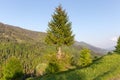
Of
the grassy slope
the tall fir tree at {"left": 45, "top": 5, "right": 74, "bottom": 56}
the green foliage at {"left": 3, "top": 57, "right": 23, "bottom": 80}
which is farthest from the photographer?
the green foliage at {"left": 3, "top": 57, "right": 23, "bottom": 80}

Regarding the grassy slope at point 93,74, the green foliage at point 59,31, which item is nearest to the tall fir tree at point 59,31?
the green foliage at point 59,31

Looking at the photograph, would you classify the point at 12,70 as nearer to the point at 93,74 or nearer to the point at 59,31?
the point at 59,31

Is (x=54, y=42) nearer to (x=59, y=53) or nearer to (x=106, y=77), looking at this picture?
(x=59, y=53)

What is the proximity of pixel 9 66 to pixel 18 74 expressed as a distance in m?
4.10

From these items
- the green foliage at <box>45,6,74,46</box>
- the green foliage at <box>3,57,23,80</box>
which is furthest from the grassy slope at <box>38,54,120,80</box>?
the green foliage at <box>3,57,23,80</box>

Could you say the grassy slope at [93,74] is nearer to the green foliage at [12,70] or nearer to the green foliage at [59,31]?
the green foliage at [59,31]

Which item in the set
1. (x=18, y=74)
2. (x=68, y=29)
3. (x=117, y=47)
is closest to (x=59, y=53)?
(x=68, y=29)

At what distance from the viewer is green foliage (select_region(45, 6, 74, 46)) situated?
51969 millimetres

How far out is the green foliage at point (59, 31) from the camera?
5197 centimetres

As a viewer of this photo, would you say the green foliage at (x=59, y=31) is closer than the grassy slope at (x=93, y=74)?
No

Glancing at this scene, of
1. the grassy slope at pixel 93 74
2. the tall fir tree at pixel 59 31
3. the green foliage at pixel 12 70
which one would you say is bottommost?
the green foliage at pixel 12 70

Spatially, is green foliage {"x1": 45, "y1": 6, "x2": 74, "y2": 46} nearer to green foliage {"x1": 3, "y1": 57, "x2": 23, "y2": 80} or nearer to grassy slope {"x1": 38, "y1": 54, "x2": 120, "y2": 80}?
green foliage {"x1": 3, "y1": 57, "x2": 23, "y2": 80}

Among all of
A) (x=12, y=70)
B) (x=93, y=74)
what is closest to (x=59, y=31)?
(x=12, y=70)

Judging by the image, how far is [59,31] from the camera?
51.5 m
